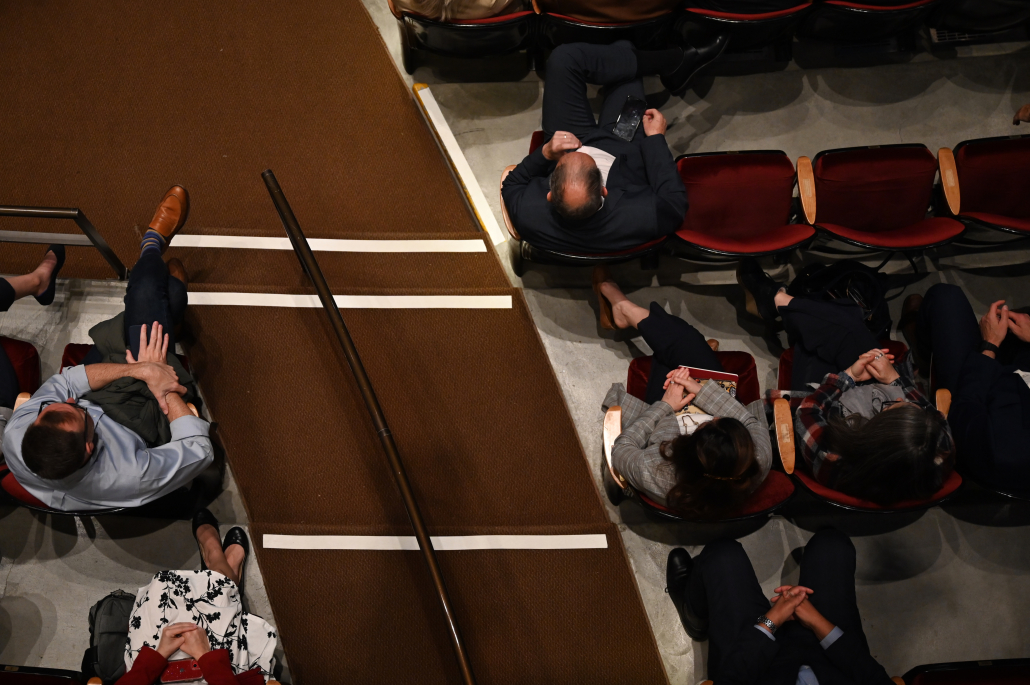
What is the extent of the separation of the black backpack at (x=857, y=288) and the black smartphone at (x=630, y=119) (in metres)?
0.86

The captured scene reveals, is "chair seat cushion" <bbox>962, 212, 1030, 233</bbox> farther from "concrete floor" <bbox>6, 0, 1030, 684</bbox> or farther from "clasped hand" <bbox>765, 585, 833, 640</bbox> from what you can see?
"clasped hand" <bbox>765, 585, 833, 640</bbox>

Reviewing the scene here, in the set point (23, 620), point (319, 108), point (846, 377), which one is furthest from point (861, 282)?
point (23, 620)

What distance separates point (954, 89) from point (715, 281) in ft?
4.90

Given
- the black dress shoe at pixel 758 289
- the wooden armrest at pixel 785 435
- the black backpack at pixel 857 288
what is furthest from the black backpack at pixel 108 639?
the black backpack at pixel 857 288

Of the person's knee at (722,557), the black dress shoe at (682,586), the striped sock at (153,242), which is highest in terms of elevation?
the striped sock at (153,242)

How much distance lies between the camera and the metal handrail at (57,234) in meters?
2.35

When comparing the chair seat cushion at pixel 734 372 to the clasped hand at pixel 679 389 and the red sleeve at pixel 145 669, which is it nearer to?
the clasped hand at pixel 679 389

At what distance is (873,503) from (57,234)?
9.76ft

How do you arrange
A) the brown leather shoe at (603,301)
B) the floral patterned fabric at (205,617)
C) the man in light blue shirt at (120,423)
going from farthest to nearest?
the brown leather shoe at (603,301) → the floral patterned fabric at (205,617) → the man in light blue shirt at (120,423)

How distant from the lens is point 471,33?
2.69m

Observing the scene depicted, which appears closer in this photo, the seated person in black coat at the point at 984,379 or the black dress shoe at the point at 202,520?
the seated person in black coat at the point at 984,379

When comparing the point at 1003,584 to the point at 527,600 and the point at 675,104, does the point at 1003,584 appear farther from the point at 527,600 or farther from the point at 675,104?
the point at 675,104

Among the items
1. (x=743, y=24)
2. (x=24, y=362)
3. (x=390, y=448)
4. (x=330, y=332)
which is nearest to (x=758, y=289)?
(x=743, y=24)

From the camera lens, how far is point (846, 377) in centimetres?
237
